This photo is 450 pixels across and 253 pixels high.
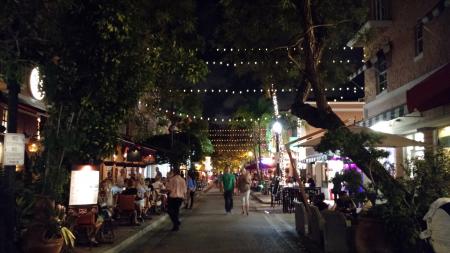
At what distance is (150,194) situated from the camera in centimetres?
1984

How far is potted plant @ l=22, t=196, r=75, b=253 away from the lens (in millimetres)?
8758

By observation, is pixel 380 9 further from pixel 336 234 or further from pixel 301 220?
pixel 336 234

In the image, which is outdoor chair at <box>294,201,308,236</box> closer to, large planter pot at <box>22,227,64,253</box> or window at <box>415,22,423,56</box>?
window at <box>415,22,423,56</box>

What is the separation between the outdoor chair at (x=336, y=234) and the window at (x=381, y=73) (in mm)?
10819

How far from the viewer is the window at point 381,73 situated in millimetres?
20220

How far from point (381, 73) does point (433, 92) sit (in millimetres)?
10090

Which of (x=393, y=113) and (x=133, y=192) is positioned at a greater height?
(x=393, y=113)

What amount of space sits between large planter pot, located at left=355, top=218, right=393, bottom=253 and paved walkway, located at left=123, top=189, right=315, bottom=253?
2.45 metres

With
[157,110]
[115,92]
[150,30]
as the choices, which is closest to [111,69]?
[115,92]

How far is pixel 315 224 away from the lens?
12.1 metres

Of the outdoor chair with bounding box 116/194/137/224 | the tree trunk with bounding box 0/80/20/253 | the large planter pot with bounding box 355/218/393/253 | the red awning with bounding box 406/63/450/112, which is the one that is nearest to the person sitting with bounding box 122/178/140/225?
the outdoor chair with bounding box 116/194/137/224

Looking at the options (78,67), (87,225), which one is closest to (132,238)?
(87,225)

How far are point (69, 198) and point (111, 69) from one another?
3027mm

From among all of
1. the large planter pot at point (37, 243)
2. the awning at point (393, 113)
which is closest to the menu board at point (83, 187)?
the large planter pot at point (37, 243)
